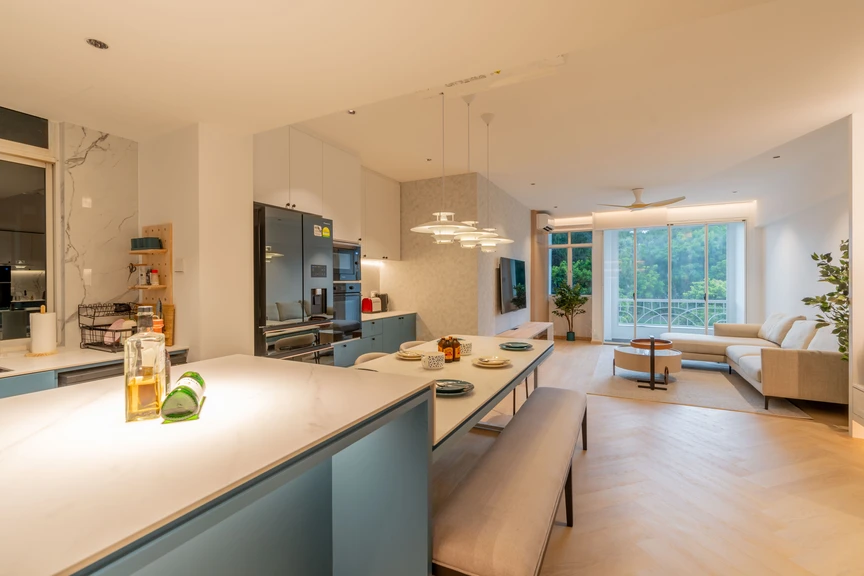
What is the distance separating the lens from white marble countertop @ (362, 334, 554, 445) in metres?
1.52

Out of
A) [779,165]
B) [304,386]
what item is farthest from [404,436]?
[779,165]

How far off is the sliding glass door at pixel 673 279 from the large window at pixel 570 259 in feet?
1.60

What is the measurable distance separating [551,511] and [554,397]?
4.29 feet

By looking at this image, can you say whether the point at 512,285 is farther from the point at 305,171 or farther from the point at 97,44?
the point at 97,44

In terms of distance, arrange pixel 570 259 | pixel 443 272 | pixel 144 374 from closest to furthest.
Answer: pixel 144 374 < pixel 443 272 < pixel 570 259

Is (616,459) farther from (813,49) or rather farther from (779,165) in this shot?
(779,165)

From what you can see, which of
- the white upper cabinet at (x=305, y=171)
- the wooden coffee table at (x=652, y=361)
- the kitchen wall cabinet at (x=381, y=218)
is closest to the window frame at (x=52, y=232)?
the white upper cabinet at (x=305, y=171)

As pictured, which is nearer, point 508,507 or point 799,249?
point 508,507

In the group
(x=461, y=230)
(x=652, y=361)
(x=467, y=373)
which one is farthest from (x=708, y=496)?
(x=652, y=361)

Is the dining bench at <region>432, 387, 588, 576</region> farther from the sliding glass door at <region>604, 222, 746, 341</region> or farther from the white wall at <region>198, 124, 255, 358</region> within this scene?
the sliding glass door at <region>604, 222, 746, 341</region>

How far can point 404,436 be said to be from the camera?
1.20 meters

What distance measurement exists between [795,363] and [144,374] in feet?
16.9

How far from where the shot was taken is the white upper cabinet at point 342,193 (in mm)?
4199

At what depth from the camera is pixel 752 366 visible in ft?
14.5
